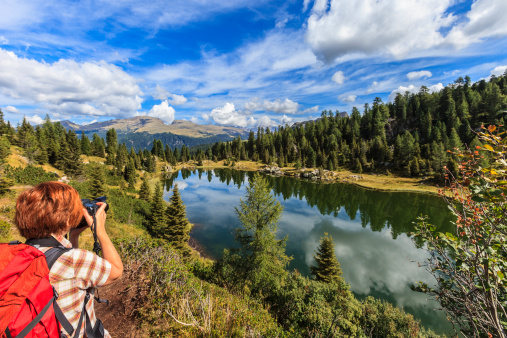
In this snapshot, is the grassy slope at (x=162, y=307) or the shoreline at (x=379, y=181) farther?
the shoreline at (x=379, y=181)

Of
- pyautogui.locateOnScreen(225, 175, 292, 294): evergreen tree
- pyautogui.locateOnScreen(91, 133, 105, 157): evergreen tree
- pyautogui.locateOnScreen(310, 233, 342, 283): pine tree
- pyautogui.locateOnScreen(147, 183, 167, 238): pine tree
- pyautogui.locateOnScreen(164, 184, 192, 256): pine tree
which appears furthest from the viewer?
pyautogui.locateOnScreen(91, 133, 105, 157): evergreen tree

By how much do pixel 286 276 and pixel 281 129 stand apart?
125 metres

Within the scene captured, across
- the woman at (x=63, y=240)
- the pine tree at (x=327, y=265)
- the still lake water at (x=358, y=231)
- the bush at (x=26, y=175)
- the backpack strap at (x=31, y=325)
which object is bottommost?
the still lake water at (x=358, y=231)

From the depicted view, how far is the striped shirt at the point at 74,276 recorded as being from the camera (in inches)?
78.0

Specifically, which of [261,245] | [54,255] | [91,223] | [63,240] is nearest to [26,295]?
[54,255]

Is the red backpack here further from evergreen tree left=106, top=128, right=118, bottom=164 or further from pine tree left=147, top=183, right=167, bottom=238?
evergreen tree left=106, top=128, right=118, bottom=164

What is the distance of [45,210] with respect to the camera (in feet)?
6.66

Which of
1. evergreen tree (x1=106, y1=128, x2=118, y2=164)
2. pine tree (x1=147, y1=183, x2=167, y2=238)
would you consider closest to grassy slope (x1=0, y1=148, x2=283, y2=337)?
pine tree (x1=147, y1=183, x2=167, y2=238)

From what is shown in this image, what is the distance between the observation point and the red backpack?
5.00 ft

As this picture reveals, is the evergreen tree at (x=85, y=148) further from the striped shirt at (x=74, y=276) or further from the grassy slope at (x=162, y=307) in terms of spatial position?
the striped shirt at (x=74, y=276)

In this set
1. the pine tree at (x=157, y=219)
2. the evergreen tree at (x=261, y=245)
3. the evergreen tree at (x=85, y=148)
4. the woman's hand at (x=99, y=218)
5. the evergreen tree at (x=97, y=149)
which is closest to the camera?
the woman's hand at (x=99, y=218)

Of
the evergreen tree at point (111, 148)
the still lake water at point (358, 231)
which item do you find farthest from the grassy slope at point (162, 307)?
the evergreen tree at point (111, 148)

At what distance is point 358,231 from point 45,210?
3827cm

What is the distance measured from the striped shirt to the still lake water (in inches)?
389
